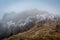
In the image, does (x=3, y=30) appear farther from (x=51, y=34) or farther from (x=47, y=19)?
(x=51, y=34)

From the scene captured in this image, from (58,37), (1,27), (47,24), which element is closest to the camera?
(58,37)

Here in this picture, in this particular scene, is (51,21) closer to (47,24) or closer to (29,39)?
(47,24)

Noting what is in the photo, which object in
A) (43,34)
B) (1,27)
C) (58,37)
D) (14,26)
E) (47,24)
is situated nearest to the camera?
(58,37)

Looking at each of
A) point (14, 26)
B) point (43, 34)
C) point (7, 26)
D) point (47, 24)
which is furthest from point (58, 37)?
point (7, 26)

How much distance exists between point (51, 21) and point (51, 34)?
2243cm

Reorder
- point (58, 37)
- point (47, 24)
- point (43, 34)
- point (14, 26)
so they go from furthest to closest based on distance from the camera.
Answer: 1. point (14, 26)
2. point (47, 24)
3. point (43, 34)
4. point (58, 37)

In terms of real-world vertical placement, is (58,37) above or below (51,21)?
below

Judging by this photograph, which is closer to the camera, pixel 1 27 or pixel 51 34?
pixel 51 34

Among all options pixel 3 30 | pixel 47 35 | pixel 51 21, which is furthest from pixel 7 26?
pixel 47 35

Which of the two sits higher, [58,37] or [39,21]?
[39,21]

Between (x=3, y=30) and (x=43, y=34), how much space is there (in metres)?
48.1

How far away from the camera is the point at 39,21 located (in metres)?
95.3

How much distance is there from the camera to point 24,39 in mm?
70062

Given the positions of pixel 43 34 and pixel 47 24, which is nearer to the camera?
pixel 43 34
